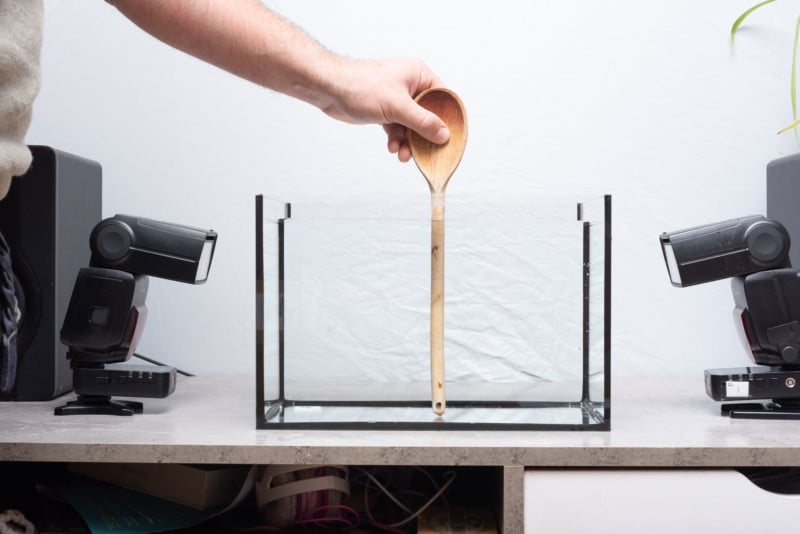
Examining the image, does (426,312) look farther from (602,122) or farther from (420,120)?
(602,122)

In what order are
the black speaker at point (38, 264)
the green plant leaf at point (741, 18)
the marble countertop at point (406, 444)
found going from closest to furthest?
the marble countertop at point (406, 444) → the black speaker at point (38, 264) → the green plant leaf at point (741, 18)

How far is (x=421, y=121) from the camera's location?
765 millimetres

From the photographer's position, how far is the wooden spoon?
2.58 feet

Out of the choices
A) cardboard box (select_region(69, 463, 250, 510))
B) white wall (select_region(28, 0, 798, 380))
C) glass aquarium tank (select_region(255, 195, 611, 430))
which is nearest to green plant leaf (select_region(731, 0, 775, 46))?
white wall (select_region(28, 0, 798, 380))

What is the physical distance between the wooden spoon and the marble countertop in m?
0.07

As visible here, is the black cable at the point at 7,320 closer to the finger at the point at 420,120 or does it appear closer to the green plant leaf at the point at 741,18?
the finger at the point at 420,120

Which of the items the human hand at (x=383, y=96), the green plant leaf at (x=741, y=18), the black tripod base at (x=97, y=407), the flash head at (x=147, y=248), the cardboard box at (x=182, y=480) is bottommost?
the cardboard box at (x=182, y=480)

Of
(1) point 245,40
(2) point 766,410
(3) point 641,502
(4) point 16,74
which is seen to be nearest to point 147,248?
(1) point 245,40

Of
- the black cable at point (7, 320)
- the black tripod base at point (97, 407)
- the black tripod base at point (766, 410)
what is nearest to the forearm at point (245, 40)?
the black cable at point (7, 320)

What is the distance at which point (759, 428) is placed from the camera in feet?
2.55

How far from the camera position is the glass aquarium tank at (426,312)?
80 cm

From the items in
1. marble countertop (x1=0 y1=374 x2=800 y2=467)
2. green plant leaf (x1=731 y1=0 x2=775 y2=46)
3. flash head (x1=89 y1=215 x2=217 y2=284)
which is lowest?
marble countertop (x1=0 y1=374 x2=800 y2=467)

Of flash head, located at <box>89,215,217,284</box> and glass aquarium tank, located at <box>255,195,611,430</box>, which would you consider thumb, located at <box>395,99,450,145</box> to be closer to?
glass aquarium tank, located at <box>255,195,611,430</box>

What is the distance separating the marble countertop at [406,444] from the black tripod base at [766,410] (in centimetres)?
1
